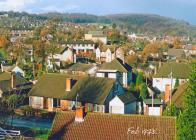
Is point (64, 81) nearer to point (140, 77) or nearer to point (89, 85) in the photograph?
point (89, 85)

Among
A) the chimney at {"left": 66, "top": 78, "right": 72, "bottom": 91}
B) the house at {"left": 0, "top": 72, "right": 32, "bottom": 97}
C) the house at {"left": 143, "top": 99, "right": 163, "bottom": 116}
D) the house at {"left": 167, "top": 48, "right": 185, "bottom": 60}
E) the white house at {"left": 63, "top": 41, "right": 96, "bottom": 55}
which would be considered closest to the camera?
the house at {"left": 143, "top": 99, "right": 163, "bottom": 116}

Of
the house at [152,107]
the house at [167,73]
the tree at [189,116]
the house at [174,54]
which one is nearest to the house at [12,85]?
the house at [152,107]

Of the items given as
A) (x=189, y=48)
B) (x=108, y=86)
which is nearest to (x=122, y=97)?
(x=108, y=86)

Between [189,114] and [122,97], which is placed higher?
[189,114]

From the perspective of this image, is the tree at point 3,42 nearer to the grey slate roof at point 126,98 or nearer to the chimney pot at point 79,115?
the grey slate roof at point 126,98

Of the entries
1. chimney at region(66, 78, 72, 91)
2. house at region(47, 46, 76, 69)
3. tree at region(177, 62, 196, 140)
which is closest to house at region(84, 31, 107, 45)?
house at region(47, 46, 76, 69)

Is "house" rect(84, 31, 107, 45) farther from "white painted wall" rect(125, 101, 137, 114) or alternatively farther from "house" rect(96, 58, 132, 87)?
"white painted wall" rect(125, 101, 137, 114)
